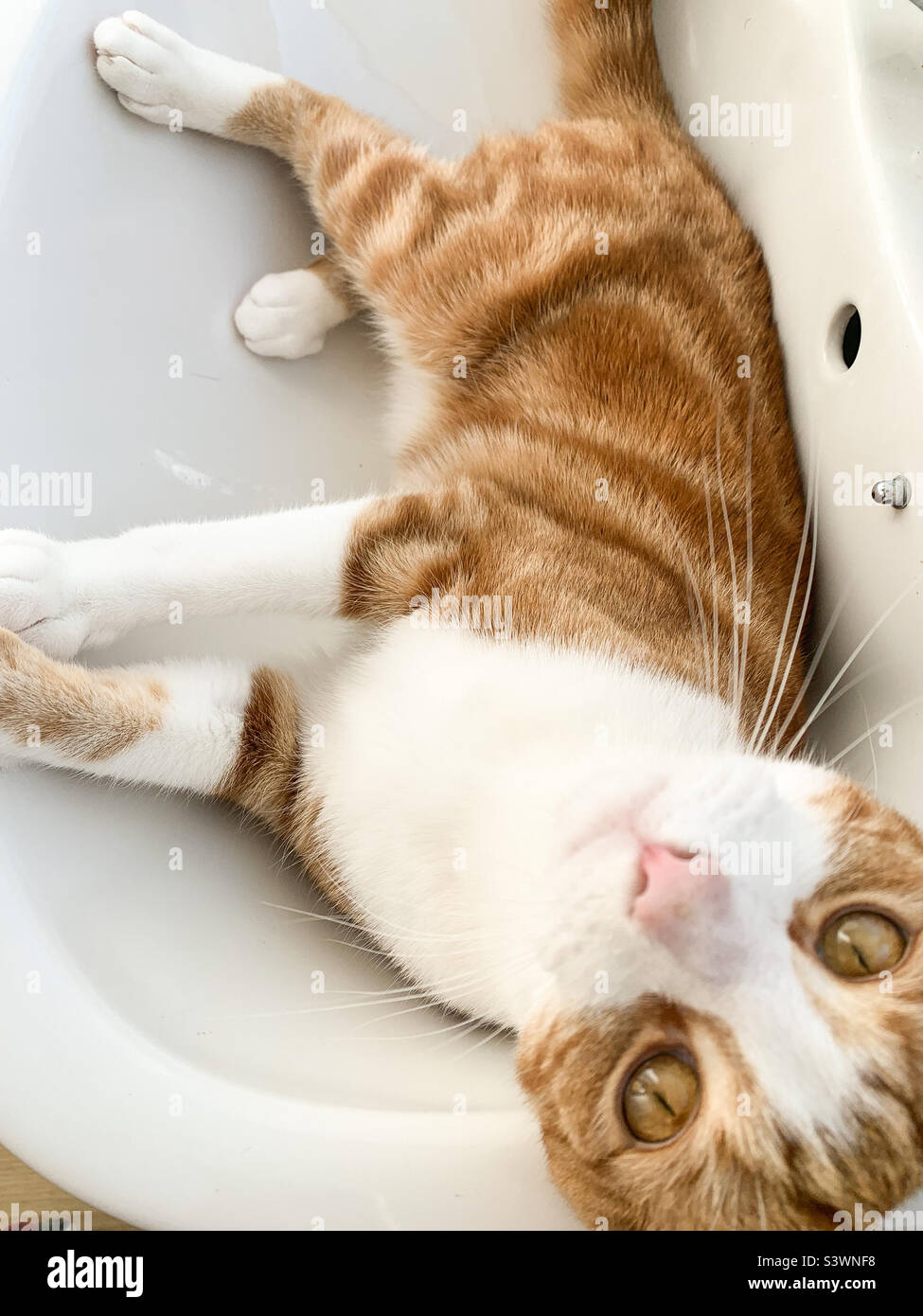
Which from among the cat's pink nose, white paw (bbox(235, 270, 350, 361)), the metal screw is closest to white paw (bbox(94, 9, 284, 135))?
white paw (bbox(235, 270, 350, 361))

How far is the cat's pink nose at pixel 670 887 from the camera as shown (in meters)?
0.84

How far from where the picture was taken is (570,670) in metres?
1.17

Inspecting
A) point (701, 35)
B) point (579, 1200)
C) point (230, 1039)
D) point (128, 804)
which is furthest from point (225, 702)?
point (701, 35)

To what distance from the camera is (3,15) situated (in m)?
1.26

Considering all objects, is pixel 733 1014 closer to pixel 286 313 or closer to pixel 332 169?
pixel 286 313

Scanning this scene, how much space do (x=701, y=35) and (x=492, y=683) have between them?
1.06m

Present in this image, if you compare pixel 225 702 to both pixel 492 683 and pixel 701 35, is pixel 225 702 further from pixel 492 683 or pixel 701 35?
pixel 701 35

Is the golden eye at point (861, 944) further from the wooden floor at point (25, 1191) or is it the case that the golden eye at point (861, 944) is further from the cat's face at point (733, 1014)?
the wooden floor at point (25, 1191)

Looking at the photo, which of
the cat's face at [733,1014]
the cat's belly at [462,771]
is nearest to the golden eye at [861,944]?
the cat's face at [733,1014]

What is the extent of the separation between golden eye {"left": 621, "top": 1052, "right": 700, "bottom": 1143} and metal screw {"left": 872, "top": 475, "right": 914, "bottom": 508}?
2.10 feet

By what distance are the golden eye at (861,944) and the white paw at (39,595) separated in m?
0.81

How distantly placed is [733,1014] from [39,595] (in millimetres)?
775

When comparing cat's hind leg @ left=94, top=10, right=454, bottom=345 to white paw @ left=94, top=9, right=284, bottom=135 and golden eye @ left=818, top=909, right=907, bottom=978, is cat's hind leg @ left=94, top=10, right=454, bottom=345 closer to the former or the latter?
white paw @ left=94, top=9, right=284, bottom=135

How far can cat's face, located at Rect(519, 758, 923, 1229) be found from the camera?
850 mm
